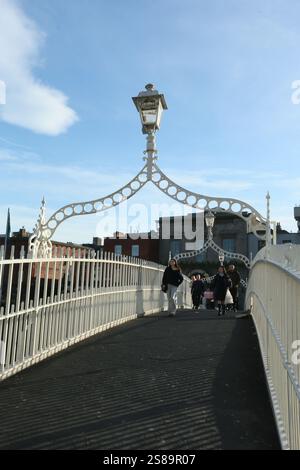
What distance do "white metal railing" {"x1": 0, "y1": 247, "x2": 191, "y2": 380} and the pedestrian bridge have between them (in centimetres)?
2

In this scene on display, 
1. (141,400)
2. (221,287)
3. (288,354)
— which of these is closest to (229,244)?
(221,287)

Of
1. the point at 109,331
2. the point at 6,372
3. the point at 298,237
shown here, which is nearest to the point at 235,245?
the point at 298,237

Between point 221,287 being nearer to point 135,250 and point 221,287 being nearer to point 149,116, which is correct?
point 149,116

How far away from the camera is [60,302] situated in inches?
247

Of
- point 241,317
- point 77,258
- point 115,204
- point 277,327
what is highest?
point 115,204

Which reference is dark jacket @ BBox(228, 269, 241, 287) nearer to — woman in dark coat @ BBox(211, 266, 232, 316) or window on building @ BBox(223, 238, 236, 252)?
woman in dark coat @ BBox(211, 266, 232, 316)

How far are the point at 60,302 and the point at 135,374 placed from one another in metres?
1.89

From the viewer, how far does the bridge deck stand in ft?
10.2

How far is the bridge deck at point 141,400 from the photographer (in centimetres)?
310

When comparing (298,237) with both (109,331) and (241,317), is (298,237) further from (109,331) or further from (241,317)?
(109,331)

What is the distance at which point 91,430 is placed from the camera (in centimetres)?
324

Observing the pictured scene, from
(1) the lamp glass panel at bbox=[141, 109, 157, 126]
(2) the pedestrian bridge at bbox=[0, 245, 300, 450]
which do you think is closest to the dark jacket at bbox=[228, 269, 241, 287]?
(1) the lamp glass panel at bbox=[141, 109, 157, 126]

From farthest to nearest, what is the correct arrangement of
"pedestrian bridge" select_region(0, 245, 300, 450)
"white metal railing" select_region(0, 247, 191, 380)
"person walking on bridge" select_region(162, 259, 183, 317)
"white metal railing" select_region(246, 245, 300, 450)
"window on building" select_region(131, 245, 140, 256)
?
"window on building" select_region(131, 245, 140, 256) < "person walking on bridge" select_region(162, 259, 183, 317) < "white metal railing" select_region(0, 247, 191, 380) < "pedestrian bridge" select_region(0, 245, 300, 450) < "white metal railing" select_region(246, 245, 300, 450)
